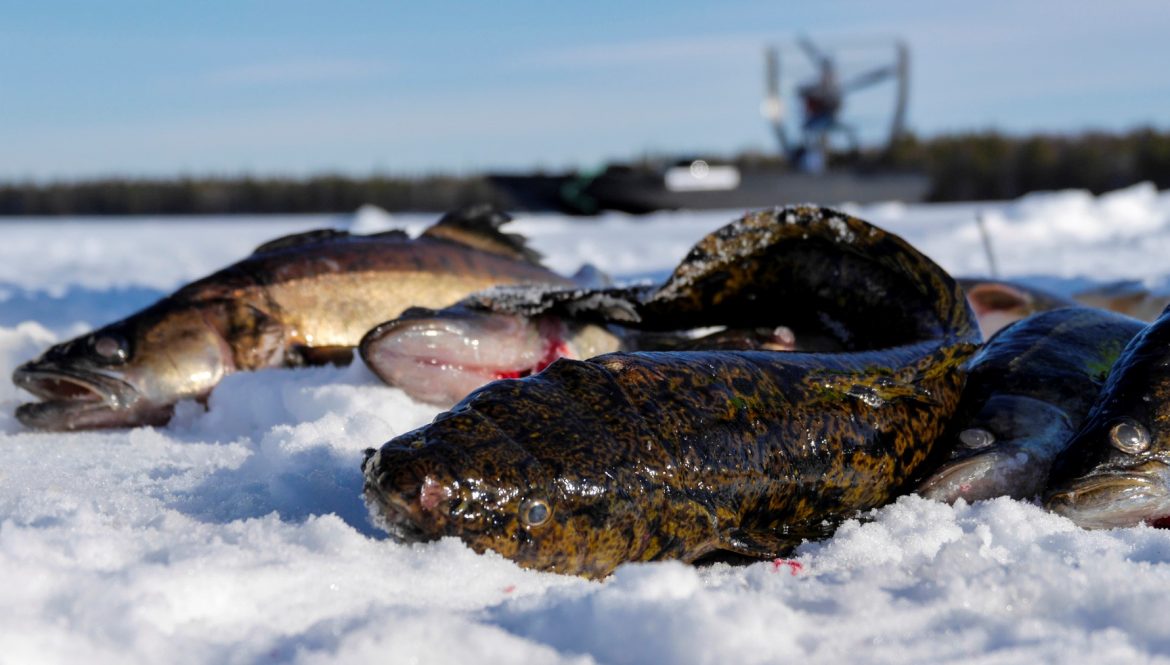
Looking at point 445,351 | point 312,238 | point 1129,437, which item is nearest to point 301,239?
point 312,238

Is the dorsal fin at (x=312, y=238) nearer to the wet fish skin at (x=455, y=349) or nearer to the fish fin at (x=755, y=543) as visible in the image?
the wet fish skin at (x=455, y=349)

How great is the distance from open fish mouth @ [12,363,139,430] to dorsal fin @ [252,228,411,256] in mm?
855

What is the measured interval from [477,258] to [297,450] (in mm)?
1912

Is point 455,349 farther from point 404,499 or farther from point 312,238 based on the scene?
point 404,499

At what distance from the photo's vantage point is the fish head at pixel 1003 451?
2.77 metres

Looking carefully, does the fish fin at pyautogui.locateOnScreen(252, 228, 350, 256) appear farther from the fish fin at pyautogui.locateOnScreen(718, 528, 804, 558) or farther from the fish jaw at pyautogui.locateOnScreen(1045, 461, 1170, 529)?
the fish jaw at pyautogui.locateOnScreen(1045, 461, 1170, 529)

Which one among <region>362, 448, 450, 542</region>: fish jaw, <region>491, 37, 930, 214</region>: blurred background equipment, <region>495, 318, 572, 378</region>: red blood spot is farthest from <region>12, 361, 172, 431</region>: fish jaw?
<region>491, 37, 930, 214</region>: blurred background equipment

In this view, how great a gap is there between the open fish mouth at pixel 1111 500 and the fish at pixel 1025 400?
0.18 metres

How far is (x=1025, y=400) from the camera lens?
3.10 metres

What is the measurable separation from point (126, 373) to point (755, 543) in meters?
2.49

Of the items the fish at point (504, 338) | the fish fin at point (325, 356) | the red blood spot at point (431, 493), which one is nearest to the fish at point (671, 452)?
the red blood spot at point (431, 493)

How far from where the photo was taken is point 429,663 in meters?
1.80

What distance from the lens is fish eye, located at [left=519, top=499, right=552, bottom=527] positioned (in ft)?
→ 7.12

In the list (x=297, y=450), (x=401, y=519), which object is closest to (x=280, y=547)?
(x=401, y=519)
